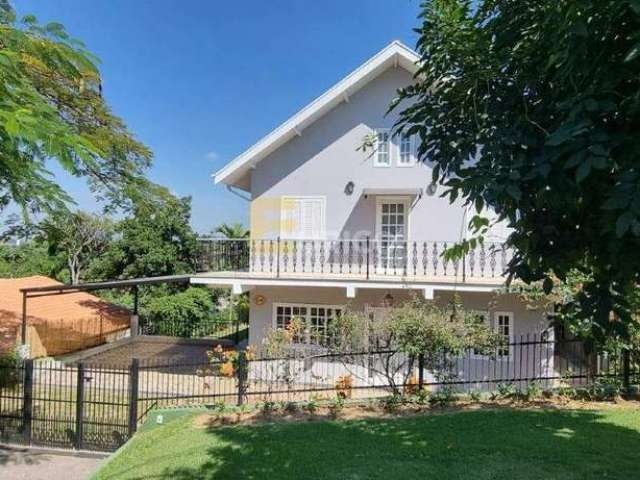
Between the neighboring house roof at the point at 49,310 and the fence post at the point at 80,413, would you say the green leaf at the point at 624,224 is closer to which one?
the fence post at the point at 80,413

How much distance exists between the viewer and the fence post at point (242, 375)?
10109mm

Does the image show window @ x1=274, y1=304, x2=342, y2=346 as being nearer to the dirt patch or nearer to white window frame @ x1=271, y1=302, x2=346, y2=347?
white window frame @ x1=271, y1=302, x2=346, y2=347

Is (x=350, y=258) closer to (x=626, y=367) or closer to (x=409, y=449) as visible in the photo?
(x=626, y=367)

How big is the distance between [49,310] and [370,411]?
15903 millimetres

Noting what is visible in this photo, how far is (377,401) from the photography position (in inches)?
378

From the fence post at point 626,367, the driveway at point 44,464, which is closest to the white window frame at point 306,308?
the driveway at point 44,464

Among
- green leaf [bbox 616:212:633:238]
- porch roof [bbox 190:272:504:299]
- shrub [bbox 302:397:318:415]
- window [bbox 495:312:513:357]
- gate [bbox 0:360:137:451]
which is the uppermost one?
green leaf [bbox 616:212:633:238]

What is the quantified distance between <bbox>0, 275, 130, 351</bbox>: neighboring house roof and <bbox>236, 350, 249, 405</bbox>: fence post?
11.0 m

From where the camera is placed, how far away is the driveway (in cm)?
888

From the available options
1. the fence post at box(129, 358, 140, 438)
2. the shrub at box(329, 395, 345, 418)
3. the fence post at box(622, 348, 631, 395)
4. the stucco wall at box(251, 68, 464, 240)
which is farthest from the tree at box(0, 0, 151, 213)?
the fence post at box(622, 348, 631, 395)

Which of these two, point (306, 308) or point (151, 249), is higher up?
point (151, 249)

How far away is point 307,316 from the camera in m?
14.4

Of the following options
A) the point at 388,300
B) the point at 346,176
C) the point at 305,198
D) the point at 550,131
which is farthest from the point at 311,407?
the point at 346,176

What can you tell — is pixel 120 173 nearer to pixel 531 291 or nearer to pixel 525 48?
pixel 531 291
